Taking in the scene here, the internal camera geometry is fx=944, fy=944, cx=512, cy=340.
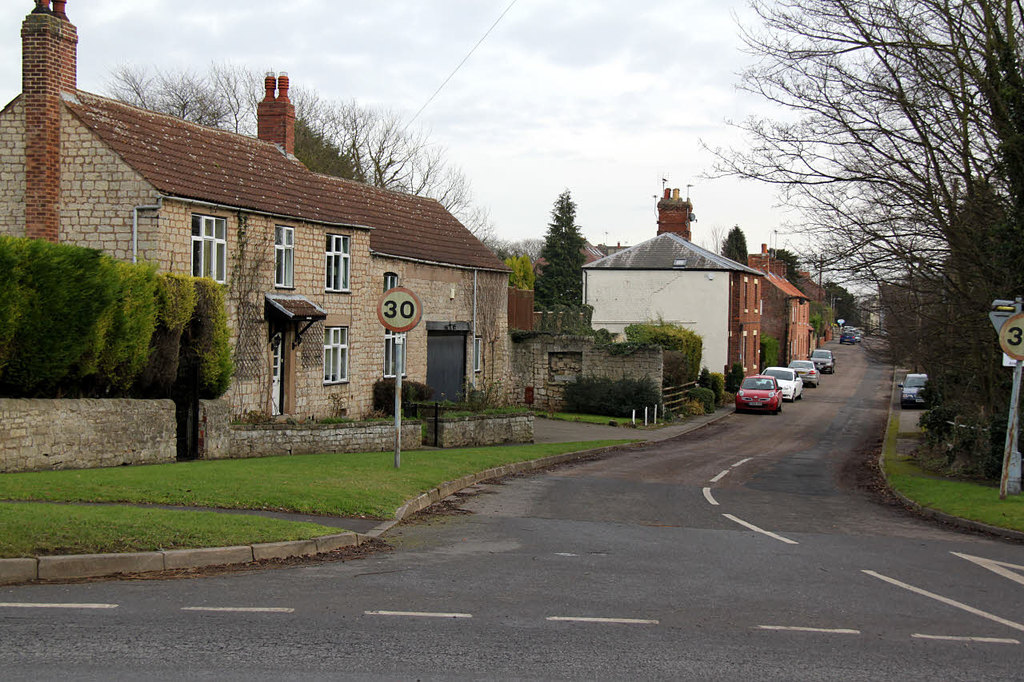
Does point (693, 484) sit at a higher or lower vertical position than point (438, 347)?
lower

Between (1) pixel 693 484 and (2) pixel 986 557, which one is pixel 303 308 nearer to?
(1) pixel 693 484

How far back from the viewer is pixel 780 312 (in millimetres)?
69938

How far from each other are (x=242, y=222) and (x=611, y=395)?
19.0 metres

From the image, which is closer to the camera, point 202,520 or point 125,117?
point 202,520

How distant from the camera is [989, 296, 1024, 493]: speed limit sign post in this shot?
1530cm

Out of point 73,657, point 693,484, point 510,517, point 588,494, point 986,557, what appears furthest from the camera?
point 693,484

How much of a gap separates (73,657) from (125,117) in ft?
62.2

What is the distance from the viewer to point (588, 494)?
55.7 feet

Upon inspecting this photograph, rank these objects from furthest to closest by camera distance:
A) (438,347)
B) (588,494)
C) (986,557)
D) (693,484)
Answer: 1. (438,347)
2. (693,484)
3. (588,494)
4. (986,557)

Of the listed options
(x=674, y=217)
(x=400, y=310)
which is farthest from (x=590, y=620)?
(x=674, y=217)

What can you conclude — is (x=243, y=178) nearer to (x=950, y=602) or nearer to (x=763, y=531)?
(x=763, y=531)

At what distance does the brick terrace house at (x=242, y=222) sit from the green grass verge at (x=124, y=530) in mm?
9687

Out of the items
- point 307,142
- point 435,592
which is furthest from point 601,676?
point 307,142

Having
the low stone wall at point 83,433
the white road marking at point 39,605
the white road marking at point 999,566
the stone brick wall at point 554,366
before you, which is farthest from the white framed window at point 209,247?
the stone brick wall at point 554,366
